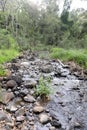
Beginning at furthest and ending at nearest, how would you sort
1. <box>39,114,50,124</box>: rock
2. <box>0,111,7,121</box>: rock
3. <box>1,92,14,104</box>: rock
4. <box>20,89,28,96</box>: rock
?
<box>20,89,28,96</box>: rock, <box>1,92,14,104</box>: rock, <box>39,114,50,124</box>: rock, <box>0,111,7,121</box>: rock

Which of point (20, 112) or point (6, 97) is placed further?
point (6, 97)

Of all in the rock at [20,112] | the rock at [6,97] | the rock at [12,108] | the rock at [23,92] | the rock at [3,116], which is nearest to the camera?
the rock at [3,116]

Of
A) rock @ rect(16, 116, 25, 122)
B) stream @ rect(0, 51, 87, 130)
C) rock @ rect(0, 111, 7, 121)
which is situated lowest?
stream @ rect(0, 51, 87, 130)

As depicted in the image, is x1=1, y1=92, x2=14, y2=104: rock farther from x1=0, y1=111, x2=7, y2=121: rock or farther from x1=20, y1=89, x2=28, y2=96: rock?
x1=0, y1=111, x2=7, y2=121: rock

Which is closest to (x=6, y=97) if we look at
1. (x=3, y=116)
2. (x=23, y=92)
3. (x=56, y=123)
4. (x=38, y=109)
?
(x=23, y=92)

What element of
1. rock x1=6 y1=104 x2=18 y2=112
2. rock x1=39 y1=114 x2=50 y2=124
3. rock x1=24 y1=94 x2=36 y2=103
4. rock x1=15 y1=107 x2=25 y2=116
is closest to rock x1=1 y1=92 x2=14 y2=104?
rock x1=6 y1=104 x2=18 y2=112

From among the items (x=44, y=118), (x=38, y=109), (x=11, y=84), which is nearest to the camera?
(x=44, y=118)

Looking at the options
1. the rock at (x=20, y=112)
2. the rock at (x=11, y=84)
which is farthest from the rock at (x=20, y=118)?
the rock at (x=11, y=84)

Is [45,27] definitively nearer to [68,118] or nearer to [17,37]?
[17,37]

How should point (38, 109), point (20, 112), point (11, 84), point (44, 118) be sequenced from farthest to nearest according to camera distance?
point (11, 84), point (38, 109), point (20, 112), point (44, 118)

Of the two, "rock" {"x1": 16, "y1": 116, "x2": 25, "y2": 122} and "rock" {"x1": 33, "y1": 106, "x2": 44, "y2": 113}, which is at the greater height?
"rock" {"x1": 16, "y1": 116, "x2": 25, "y2": 122}

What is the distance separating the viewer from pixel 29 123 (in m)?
4.94

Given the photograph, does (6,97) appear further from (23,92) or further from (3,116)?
(3,116)

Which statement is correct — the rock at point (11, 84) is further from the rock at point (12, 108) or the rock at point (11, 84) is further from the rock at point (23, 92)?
the rock at point (12, 108)
